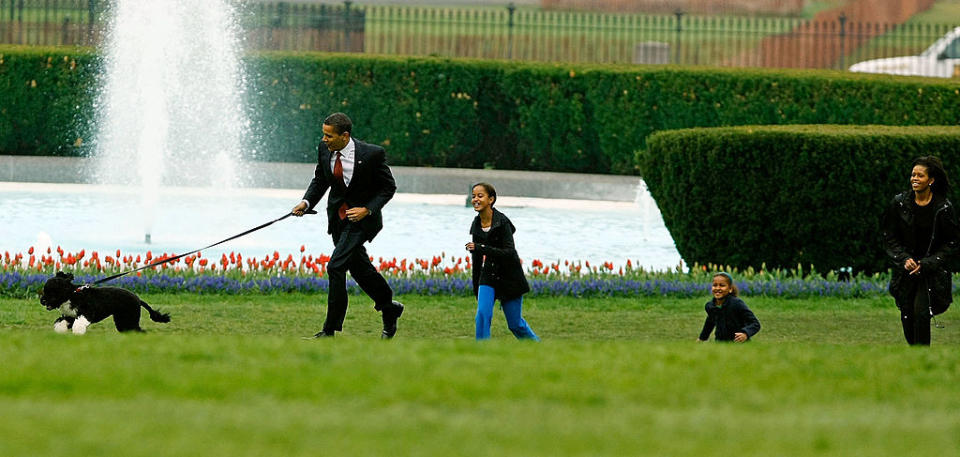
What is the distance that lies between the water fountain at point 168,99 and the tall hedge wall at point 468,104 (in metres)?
0.72

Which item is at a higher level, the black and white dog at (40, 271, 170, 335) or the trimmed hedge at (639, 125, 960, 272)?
the trimmed hedge at (639, 125, 960, 272)

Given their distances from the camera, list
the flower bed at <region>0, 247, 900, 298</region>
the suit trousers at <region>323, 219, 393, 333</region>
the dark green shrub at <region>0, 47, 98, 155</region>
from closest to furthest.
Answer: the suit trousers at <region>323, 219, 393, 333</region>
the flower bed at <region>0, 247, 900, 298</region>
the dark green shrub at <region>0, 47, 98, 155</region>

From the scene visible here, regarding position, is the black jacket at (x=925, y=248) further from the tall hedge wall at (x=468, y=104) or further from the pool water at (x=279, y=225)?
the tall hedge wall at (x=468, y=104)

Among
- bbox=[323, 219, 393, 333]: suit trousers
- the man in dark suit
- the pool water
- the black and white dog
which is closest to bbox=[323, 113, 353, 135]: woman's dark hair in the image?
the man in dark suit

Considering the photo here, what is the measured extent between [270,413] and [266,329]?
16.0ft

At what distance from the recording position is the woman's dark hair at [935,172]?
30.5 feet

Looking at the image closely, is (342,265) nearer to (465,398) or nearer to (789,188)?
(465,398)

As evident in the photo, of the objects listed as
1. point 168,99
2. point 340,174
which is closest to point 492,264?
point 340,174

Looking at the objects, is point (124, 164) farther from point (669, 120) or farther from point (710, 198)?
point (710, 198)

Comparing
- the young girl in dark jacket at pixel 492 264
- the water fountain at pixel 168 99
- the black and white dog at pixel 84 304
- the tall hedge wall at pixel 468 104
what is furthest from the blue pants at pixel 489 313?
the tall hedge wall at pixel 468 104

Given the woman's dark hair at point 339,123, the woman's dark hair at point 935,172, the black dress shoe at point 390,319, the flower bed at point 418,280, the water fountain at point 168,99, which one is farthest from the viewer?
the water fountain at point 168,99

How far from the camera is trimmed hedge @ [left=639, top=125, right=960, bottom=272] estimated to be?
1316cm

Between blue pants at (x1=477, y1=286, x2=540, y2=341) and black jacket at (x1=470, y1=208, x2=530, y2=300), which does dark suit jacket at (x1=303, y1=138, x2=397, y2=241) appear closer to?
black jacket at (x1=470, y1=208, x2=530, y2=300)

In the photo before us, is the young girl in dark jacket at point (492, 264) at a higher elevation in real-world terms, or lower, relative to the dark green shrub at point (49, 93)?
lower
